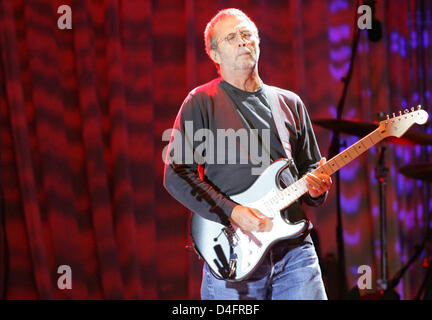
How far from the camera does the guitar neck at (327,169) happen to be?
2197 millimetres

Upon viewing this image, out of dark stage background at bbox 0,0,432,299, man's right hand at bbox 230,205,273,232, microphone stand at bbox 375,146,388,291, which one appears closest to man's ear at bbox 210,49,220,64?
man's right hand at bbox 230,205,273,232

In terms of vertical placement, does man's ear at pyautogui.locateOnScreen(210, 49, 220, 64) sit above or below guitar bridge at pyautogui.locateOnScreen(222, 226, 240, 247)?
above

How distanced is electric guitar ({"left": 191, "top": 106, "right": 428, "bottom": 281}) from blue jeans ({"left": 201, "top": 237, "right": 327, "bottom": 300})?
0.13 feet

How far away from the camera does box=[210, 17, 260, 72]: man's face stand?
7.62 feet

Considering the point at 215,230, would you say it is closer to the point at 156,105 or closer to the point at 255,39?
the point at 255,39

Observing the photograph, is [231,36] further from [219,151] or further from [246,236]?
[246,236]

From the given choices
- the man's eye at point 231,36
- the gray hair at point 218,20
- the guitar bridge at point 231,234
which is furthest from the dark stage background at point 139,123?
the guitar bridge at point 231,234

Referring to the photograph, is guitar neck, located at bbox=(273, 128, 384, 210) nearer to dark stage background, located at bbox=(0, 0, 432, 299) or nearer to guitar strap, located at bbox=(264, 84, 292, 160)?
guitar strap, located at bbox=(264, 84, 292, 160)

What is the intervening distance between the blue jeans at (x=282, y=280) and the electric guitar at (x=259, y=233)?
0.13 ft

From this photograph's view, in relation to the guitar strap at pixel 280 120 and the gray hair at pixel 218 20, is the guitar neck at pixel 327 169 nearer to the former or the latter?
the guitar strap at pixel 280 120

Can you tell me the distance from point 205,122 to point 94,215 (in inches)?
77.8

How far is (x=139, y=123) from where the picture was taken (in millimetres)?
4125

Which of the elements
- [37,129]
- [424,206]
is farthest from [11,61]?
[424,206]

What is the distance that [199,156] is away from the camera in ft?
7.47
